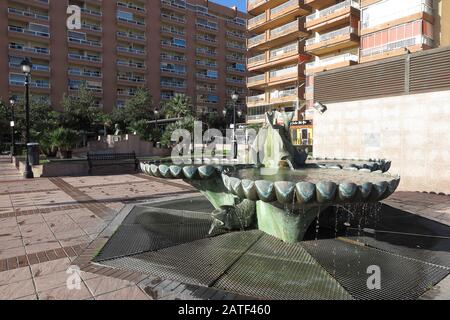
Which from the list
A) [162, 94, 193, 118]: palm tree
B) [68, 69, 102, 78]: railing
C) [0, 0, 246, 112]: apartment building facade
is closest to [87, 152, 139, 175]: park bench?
[162, 94, 193, 118]: palm tree

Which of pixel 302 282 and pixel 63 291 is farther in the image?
pixel 302 282

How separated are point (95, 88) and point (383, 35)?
40.8 m

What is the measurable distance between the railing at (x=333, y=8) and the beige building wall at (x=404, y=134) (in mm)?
24074

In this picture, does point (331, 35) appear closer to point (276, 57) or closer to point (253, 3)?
point (276, 57)

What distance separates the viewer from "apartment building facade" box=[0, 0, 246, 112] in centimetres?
4503

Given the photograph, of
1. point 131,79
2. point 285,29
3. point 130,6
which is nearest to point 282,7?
point 285,29

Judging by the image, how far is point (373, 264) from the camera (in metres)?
4.54

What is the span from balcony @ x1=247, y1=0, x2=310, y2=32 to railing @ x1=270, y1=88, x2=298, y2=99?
343 inches

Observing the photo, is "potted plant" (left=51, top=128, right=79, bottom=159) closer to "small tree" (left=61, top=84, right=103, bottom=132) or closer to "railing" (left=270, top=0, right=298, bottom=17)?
"small tree" (left=61, top=84, right=103, bottom=132)

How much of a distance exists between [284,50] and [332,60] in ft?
27.0
